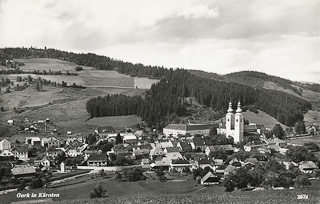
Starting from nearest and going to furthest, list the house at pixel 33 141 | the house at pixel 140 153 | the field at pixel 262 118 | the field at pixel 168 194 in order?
the field at pixel 168 194 < the house at pixel 140 153 < the house at pixel 33 141 < the field at pixel 262 118

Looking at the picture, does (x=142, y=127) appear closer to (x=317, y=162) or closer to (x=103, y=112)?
(x=103, y=112)

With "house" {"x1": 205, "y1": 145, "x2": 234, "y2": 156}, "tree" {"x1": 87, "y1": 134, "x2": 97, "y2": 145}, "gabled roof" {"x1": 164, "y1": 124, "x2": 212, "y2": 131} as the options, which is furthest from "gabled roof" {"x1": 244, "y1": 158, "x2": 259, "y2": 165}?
"gabled roof" {"x1": 164, "y1": 124, "x2": 212, "y2": 131}

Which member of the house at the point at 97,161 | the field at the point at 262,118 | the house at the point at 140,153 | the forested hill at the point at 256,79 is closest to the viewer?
the house at the point at 97,161

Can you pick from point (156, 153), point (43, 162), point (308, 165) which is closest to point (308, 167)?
point (308, 165)

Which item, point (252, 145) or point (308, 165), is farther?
point (252, 145)

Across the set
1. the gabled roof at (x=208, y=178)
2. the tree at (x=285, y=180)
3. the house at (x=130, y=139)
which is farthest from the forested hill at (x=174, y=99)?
the tree at (x=285, y=180)

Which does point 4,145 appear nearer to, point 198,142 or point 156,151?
point 156,151

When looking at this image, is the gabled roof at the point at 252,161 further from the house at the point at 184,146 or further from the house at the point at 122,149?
the house at the point at 122,149
